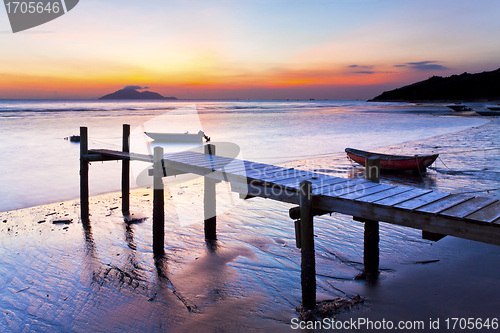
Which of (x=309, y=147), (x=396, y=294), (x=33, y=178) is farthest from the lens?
(x=309, y=147)

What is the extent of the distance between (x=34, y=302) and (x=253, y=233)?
4458mm

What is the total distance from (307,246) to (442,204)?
6.01 feet

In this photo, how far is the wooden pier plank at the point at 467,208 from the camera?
3.89m

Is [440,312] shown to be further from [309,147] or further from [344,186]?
[309,147]

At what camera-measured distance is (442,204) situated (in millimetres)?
4281

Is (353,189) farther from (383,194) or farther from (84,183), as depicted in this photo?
(84,183)

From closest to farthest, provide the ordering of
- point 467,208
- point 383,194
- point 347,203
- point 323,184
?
point 467,208 < point 347,203 < point 383,194 < point 323,184

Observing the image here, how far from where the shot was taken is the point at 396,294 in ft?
17.8

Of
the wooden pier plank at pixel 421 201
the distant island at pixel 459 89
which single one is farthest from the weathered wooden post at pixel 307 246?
the distant island at pixel 459 89

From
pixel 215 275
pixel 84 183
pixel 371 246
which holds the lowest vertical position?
pixel 215 275

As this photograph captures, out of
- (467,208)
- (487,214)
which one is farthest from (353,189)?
(487,214)

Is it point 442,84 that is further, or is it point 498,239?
point 442,84

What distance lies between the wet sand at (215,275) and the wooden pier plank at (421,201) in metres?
1.68

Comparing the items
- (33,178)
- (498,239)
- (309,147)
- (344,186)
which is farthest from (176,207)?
(309,147)
